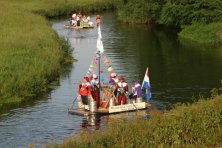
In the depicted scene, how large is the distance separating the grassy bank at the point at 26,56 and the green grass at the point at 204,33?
60.1 ft

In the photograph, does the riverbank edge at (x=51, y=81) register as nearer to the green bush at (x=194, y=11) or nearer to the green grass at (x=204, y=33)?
the green grass at (x=204, y=33)

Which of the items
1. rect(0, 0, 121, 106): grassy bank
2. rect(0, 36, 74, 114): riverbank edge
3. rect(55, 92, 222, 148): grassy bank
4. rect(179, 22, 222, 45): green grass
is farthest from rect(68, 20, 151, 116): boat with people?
rect(179, 22, 222, 45): green grass

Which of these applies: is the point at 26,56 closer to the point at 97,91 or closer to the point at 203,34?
the point at 97,91

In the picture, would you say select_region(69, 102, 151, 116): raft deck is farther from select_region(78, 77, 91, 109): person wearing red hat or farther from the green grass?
the green grass

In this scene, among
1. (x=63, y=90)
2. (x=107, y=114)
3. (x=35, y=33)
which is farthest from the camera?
(x=35, y=33)

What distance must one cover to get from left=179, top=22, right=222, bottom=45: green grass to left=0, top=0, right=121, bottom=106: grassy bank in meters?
18.3

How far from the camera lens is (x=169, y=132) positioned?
62.5ft

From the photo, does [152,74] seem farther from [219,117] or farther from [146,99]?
[219,117]

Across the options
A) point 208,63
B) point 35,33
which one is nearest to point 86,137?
point 208,63

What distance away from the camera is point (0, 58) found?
41375mm

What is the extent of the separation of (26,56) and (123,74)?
25.7 feet

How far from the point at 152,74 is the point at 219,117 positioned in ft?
82.2

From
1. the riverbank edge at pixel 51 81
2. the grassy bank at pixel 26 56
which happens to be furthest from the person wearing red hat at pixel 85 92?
the grassy bank at pixel 26 56

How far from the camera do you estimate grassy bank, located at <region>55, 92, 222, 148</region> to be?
18609 millimetres
